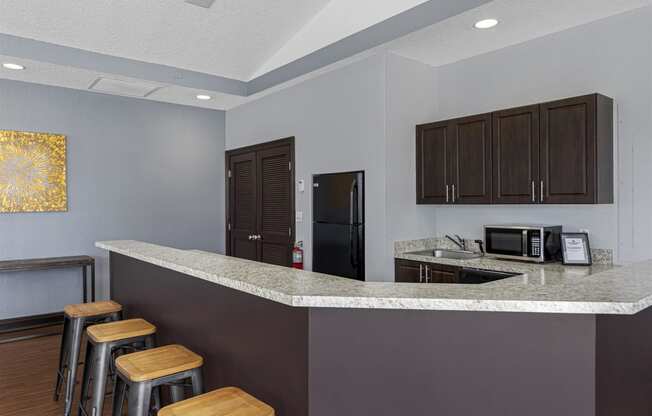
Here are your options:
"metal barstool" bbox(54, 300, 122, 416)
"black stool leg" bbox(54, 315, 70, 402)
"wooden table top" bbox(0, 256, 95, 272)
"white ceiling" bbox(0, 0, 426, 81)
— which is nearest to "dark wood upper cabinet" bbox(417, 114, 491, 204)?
"white ceiling" bbox(0, 0, 426, 81)

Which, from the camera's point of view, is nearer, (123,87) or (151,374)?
(151,374)

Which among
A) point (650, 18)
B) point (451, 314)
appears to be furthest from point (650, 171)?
point (451, 314)

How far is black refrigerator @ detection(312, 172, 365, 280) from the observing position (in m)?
4.08

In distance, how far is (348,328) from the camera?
4.91 feet

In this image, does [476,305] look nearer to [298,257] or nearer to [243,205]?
[298,257]

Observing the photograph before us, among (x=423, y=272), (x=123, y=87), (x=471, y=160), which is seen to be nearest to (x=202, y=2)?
(x=123, y=87)

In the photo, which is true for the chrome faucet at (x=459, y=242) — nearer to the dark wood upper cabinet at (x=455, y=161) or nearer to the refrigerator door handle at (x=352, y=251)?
the dark wood upper cabinet at (x=455, y=161)

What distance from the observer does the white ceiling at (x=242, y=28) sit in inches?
127

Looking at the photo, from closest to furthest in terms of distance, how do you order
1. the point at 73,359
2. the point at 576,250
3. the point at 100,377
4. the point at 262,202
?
the point at 100,377
the point at 73,359
the point at 576,250
the point at 262,202

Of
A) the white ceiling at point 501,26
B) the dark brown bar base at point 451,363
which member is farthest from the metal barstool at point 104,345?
the white ceiling at point 501,26

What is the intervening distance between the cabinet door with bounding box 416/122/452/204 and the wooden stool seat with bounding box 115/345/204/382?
2647mm

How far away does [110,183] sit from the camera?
5137 mm

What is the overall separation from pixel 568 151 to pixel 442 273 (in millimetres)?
1305

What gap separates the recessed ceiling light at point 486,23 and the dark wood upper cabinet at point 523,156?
657 mm
